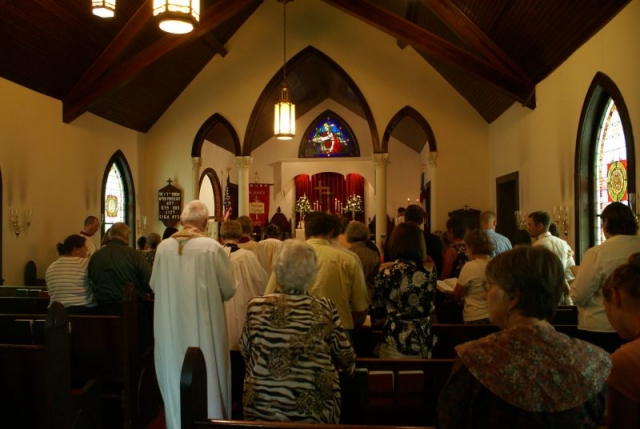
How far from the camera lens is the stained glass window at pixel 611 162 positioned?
20.4 feet

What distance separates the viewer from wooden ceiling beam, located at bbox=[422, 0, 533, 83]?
8.28 m

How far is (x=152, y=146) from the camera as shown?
39.9ft

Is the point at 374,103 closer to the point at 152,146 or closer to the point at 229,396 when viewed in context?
the point at 152,146

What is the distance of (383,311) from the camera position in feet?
10.9

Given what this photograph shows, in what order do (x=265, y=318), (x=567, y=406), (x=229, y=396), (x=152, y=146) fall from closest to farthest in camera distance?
(x=567, y=406) → (x=265, y=318) → (x=229, y=396) → (x=152, y=146)

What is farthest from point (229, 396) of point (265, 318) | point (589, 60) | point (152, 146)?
point (152, 146)

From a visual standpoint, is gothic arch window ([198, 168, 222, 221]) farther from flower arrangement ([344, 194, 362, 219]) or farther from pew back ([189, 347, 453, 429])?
pew back ([189, 347, 453, 429])

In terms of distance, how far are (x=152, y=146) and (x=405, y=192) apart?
811 cm

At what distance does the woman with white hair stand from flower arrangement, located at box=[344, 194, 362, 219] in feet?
48.2

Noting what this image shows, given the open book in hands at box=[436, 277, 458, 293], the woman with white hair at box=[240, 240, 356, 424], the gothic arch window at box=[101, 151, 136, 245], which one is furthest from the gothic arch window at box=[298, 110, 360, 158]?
the woman with white hair at box=[240, 240, 356, 424]

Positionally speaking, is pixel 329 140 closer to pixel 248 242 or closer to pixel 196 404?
pixel 248 242

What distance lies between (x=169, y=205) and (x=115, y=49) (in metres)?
3.89

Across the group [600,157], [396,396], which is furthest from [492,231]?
[396,396]

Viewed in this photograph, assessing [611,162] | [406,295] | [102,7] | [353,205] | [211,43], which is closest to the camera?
[406,295]
